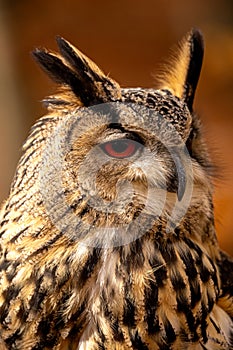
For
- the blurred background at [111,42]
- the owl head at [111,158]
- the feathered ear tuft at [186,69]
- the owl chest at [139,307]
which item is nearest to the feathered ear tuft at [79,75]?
the owl head at [111,158]

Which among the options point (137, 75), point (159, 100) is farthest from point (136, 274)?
point (137, 75)

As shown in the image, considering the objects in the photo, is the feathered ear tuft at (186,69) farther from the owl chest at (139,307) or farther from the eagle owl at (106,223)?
the owl chest at (139,307)

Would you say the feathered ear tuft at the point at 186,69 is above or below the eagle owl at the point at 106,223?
above

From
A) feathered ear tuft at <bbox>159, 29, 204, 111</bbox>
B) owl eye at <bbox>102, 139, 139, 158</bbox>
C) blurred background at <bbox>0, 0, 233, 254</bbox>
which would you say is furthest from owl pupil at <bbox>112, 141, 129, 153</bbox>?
blurred background at <bbox>0, 0, 233, 254</bbox>

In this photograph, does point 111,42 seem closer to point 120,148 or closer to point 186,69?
point 186,69

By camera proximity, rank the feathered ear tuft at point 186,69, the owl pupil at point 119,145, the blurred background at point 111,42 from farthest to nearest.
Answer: the blurred background at point 111,42
the feathered ear tuft at point 186,69
the owl pupil at point 119,145

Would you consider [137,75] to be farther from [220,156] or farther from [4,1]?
[220,156]

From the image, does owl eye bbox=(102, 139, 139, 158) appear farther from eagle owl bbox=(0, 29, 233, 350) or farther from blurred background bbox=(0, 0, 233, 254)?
blurred background bbox=(0, 0, 233, 254)

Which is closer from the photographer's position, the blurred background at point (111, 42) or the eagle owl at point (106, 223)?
the eagle owl at point (106, 223)
